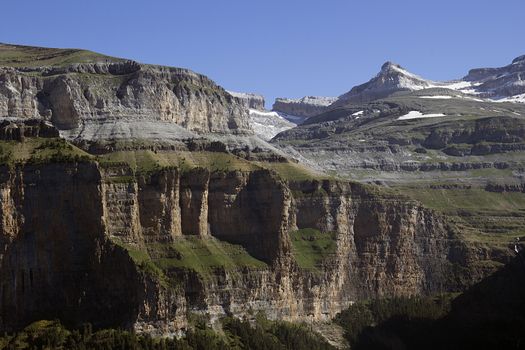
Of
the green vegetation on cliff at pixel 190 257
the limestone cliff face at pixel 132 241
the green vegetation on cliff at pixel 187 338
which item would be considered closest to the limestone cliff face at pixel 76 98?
the limestone cliff face at pixel 132 241

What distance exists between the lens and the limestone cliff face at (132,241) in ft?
479

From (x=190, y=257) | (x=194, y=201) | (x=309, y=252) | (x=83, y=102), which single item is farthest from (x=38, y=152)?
(x=309, y=252)

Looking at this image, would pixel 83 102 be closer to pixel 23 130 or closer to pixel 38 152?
pixel 23 130

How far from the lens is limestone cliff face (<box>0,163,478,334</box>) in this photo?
146000 millimetres

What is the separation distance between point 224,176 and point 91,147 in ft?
63.5

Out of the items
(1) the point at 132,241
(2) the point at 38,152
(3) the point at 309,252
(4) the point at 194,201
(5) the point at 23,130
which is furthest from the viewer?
(3) the point at 309,252

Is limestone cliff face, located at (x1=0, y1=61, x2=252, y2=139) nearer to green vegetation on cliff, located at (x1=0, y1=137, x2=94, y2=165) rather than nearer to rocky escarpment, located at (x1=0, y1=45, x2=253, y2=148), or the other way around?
rocky escarpment, located at (x1=0, y1=45, x2=253, y2=148)

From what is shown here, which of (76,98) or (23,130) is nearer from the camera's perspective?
(23,130)

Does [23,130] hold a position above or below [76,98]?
below

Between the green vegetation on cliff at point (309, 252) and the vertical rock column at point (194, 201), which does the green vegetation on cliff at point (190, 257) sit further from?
the green vegetation on cliff at point (309, 252)

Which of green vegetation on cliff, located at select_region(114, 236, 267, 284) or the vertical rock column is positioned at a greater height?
the vertical rock column

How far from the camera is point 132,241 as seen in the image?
527ft

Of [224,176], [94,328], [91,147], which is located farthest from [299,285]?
[94,328]

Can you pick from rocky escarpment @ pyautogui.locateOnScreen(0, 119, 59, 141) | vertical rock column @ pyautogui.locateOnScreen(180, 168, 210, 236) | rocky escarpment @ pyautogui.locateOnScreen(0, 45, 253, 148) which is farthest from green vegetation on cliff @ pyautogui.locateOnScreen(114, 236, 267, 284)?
rocky escarpment @ pyautogui.locateOnScreen(0, 45, 253, 148)
